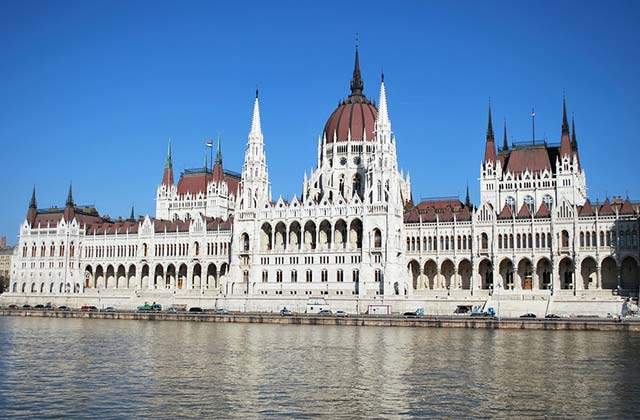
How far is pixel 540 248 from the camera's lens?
9625cm

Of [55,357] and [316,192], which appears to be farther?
[316,192]

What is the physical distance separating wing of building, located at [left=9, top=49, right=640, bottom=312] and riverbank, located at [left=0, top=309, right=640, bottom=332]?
1075 centimetres

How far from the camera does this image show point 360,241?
338ft

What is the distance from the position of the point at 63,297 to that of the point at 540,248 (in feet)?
212

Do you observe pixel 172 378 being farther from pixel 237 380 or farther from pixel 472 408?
pixel 472 408

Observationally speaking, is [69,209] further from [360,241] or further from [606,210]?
[606,210]

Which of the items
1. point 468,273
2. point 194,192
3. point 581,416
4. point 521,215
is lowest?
point 581,416

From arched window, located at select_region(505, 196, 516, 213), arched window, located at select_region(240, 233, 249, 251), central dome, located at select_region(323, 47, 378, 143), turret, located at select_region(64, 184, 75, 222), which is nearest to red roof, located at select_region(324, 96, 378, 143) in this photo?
central dome, located at select_region(323, 47, 378, 143)

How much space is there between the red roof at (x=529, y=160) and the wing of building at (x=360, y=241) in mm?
189

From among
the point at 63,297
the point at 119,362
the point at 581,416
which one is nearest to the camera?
the point at 581,416

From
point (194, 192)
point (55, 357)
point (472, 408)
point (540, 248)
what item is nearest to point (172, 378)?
point (55, 357)

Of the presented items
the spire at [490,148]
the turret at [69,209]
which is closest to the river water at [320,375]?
the spire at [490,148]

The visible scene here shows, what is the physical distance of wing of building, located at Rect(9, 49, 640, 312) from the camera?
9456 cm

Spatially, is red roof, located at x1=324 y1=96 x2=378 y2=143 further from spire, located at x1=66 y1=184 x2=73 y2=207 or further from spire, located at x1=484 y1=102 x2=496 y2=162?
spire, located at x1=66 y1=184 x2=73 y2=207
